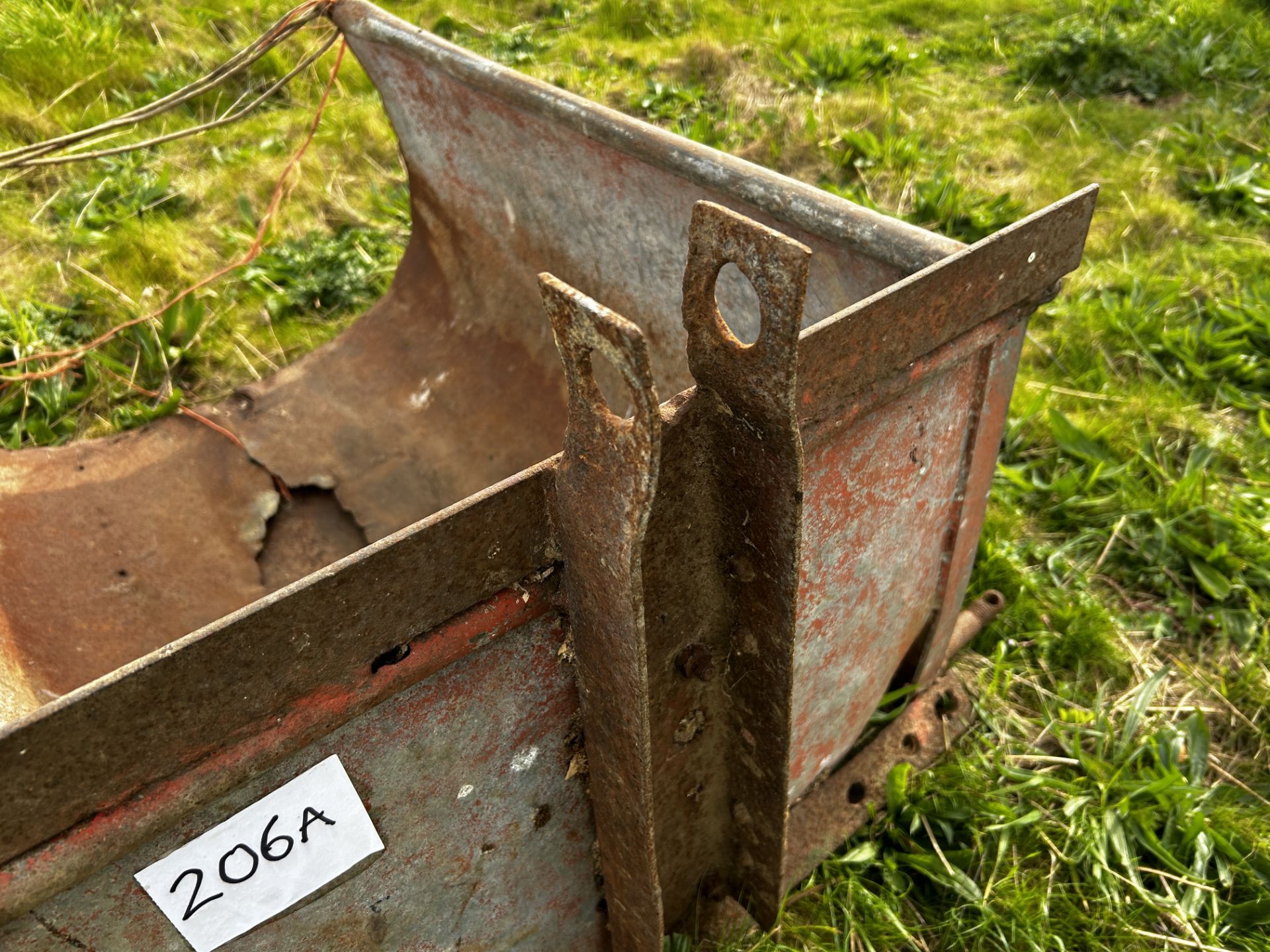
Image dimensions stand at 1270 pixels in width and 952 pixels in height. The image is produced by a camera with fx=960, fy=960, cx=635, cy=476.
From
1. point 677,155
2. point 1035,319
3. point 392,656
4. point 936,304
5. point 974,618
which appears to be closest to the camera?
point 392,656

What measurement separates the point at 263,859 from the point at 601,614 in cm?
44

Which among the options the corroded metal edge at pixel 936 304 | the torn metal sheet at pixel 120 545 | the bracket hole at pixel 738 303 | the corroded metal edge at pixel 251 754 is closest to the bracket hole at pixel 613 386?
the bracket hole at pixel 738 303

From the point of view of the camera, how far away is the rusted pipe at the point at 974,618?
88.6 inches

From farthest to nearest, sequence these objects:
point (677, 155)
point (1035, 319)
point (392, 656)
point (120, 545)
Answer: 1. point (1035, 319)
2. point (120, 545)
3. point (677, 155)
4. point (392, 656)

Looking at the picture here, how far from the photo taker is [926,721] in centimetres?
210

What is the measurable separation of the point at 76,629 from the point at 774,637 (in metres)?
1.82

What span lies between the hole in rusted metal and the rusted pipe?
1.54 metres

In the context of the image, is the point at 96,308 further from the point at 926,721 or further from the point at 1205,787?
the point at 1205,787

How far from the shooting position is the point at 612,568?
0.93 meters

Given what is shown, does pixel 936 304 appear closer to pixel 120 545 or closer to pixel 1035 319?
pixel 120 545

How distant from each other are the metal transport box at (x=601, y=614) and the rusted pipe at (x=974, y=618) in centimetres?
2

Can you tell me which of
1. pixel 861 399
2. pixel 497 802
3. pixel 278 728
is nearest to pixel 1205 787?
pixel 861 399

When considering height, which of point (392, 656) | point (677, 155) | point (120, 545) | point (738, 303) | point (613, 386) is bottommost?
point (392, 656)

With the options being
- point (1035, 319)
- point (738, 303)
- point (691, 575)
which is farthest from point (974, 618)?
point (1035, 319)
